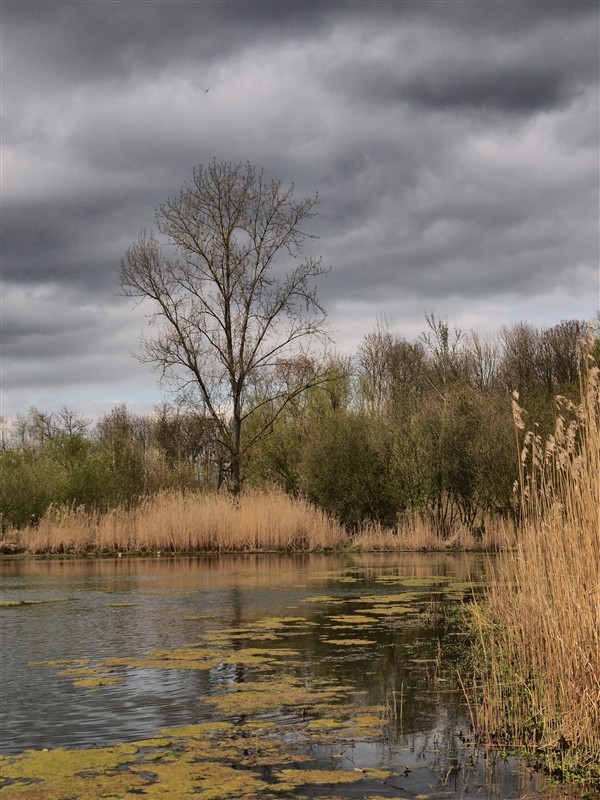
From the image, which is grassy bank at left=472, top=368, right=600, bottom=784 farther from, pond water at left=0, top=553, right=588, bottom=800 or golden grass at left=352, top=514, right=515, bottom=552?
golden grass at left=352, top=514, right=515, bottom=552

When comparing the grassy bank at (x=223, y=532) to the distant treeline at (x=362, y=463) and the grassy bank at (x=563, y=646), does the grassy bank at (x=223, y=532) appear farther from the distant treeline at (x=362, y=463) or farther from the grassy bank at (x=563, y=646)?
the grassy bank at (x=563, y=646)

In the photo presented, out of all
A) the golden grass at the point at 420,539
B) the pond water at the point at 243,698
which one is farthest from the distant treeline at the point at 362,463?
the pond water at the point at 243,698

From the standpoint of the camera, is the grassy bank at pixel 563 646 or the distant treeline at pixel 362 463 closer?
the grassy bank at pixel 563 646

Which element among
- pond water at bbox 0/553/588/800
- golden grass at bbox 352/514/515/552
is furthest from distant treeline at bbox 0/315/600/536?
pond water at bbox 0/553/588/800

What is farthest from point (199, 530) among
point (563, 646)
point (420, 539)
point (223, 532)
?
point (563, 646)

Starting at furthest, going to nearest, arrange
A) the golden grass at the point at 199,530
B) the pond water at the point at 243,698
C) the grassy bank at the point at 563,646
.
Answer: the golden grass at the point at 199,530
the grassy bank at the point at 563,646
the pond water at the point at 243,698

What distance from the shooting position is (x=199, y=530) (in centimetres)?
2300

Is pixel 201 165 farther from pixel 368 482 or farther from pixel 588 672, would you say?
pixel 588 672

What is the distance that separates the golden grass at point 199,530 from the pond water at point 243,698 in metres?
9.36

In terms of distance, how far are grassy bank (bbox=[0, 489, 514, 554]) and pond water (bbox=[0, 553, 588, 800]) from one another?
9379 millimetres

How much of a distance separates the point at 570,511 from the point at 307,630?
4.50 m

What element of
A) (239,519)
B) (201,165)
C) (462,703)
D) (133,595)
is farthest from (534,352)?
(462,703)

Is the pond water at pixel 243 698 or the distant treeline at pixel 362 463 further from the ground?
the distant treeline at pixel 362 463

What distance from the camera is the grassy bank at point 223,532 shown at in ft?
75.0
